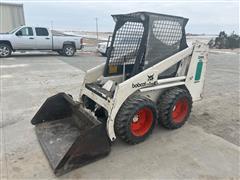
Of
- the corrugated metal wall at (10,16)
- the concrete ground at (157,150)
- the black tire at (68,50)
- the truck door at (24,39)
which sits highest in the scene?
the corrugated metal wall at (10,16)

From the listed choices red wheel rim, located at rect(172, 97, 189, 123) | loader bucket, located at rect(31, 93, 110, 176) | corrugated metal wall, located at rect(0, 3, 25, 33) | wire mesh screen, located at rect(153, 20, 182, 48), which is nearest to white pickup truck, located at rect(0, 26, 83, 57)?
corrugated metal wall, located at rect(0, 3, 25, 33)

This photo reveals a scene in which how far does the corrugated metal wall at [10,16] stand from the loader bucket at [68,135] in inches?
537

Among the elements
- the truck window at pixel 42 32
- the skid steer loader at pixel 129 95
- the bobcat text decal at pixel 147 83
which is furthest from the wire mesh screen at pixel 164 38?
the truck window at pixel 42 32

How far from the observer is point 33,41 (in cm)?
1227

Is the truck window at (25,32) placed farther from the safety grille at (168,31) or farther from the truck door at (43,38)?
the safety grille at (168,31)

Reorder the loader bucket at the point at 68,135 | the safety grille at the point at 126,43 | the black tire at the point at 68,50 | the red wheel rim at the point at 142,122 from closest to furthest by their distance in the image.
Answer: the loader bucket at the point at 68,135 → the red wheel rim at the point at 142,122 → the safety grille at the point at 126,43 → the black tire at the point at 68,50

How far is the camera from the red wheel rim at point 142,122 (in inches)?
136

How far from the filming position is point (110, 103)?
315cm

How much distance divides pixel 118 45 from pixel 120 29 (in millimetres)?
285

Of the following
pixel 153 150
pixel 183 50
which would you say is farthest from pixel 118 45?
pixel 153 150

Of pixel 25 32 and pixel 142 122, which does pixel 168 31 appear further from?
pixel 25 32

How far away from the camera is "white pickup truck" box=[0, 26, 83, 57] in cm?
1170

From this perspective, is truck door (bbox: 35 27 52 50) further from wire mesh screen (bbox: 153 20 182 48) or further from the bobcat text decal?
the bobcat text decal

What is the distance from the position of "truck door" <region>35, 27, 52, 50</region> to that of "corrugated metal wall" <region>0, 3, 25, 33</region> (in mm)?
4079
